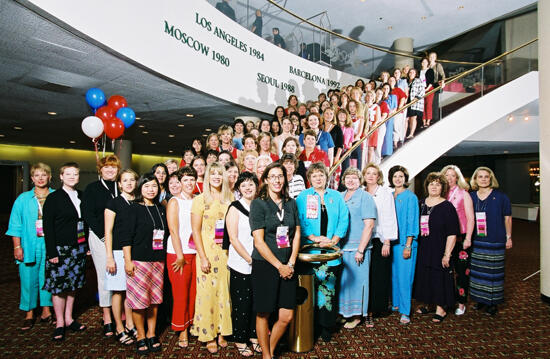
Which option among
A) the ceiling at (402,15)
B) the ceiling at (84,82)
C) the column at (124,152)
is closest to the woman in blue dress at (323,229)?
the ceiling at (84,82)

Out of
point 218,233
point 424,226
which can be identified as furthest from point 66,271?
point 424,226

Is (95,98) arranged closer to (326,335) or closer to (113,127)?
(113,127)

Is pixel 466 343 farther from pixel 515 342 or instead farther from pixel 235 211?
pixel 235 211

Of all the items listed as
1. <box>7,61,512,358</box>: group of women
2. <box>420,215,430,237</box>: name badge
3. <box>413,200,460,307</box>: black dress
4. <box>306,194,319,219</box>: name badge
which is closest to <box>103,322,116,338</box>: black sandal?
<box>7,61,512,358</box>: group of women

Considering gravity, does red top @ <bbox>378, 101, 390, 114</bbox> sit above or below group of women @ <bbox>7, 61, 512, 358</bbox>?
above

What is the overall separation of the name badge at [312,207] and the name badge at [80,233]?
86.6 inches

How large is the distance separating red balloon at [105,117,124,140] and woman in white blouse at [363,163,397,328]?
12.0ft

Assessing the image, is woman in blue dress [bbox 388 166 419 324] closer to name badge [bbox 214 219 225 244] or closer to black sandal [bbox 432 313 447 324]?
black sandal [bbox 432 313 447 324]

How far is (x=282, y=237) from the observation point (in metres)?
2.35

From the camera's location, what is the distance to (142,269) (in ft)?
8.86

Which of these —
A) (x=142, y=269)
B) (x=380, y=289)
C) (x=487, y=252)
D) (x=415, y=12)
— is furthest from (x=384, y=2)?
(x=142, y=269)

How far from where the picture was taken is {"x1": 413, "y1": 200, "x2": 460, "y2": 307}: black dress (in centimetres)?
347

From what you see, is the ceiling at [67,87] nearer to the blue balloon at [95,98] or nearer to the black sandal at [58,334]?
the blue balloon at [95,98]

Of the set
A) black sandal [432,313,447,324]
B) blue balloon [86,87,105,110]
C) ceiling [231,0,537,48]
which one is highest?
ceiling [231,0,537,48]
